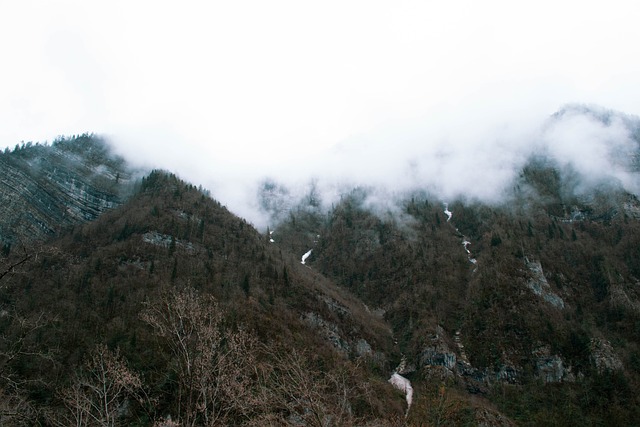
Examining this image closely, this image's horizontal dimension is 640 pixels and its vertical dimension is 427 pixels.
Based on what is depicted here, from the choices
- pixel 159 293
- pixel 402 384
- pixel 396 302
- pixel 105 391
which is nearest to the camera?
pixel 105 391

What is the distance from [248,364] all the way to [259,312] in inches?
3636

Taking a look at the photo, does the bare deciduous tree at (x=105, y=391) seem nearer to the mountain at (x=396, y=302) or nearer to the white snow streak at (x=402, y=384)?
the mountain at (x=396, y=302)

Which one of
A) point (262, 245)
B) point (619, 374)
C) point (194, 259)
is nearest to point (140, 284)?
point (194, 259)

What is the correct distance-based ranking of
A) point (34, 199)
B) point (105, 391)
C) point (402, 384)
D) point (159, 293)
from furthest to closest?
point (34, 199)
point (402, 384)
point (159, 293)
point (105, 391)

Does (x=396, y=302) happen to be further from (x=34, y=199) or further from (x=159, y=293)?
(x=34, y=199)

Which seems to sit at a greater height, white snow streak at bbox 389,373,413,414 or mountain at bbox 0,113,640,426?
mountain at bbox 0,113,640,426

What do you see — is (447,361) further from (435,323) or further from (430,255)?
(430,255)

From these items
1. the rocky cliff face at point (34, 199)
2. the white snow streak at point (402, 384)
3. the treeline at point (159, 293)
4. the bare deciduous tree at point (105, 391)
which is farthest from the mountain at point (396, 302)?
the bare deciduous tree at point (105, 391)

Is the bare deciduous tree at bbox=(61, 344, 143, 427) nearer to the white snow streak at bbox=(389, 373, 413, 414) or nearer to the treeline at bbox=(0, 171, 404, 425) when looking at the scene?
the treeline at bbox=(0, 171, 404, 425)

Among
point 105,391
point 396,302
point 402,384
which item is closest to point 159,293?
point 105,391

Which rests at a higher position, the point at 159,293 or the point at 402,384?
the point at 159,293

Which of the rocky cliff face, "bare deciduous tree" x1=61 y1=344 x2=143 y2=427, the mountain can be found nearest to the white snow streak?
the mountain

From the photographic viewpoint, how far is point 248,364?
2041 centimetres

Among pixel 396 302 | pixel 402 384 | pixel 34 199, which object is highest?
pixel 396 302
